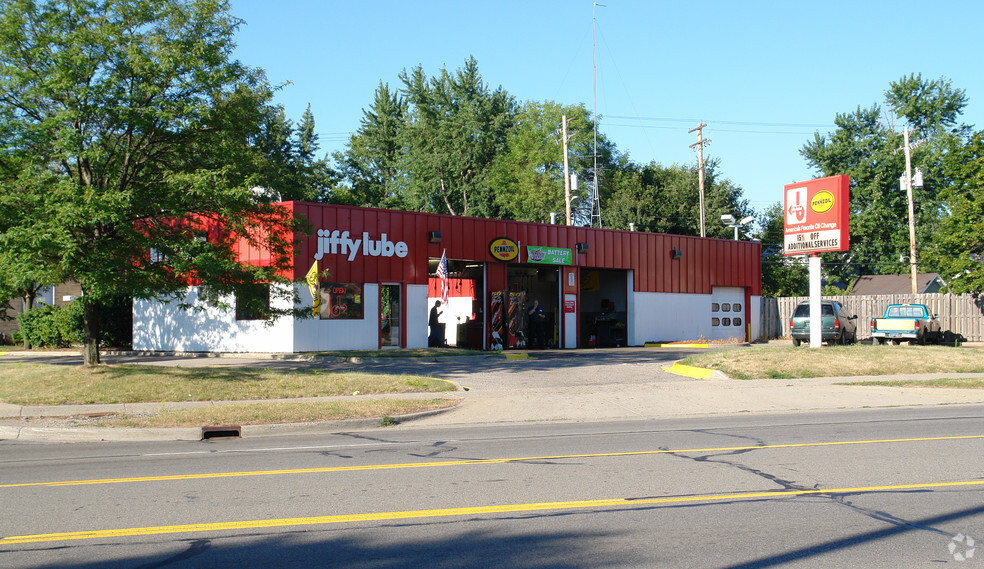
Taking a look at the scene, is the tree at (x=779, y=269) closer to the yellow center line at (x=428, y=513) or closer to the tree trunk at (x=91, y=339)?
the tree trunk at (x=91, y=339)

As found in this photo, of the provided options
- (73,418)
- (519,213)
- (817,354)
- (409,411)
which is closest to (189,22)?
(73,418)

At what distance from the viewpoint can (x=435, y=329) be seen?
30844 millimetres

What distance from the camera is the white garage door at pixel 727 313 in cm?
3984

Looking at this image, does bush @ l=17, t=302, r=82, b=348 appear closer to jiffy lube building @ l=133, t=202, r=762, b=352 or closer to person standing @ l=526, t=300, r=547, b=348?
jiffy lube building @ l=133, t=202, r=762, b=352

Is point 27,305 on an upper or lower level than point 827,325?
upper

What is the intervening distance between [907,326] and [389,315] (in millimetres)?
21149

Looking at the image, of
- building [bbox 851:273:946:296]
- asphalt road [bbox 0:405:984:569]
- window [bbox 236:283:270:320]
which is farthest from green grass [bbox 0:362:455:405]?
building [bbox 851:273:946:296]

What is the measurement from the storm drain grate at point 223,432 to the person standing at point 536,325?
20.5m

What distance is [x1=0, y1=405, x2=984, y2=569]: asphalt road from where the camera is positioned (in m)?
5.70

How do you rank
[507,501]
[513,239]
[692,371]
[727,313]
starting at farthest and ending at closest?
[727,313] → [513,239] → [692,371] → [507,501]

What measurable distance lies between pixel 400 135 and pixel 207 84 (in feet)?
181

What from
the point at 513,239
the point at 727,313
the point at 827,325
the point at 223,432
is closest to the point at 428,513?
the point at 223,432

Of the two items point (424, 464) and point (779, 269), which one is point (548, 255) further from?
point (779, 269)

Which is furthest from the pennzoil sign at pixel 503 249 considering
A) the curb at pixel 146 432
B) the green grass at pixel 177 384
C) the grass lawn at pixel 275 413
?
the curb at pixel 146 432
